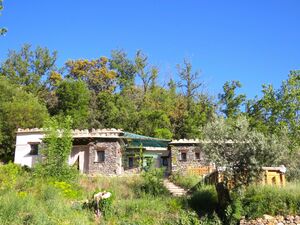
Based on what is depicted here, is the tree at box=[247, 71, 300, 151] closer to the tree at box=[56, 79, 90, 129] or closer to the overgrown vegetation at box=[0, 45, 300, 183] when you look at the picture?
the overgrown vegetation at box=[0, 45, 300, 183]

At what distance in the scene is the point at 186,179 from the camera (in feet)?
81.5

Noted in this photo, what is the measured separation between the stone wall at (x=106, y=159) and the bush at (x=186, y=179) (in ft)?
15.5

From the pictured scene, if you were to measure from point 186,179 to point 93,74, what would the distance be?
2607 cm

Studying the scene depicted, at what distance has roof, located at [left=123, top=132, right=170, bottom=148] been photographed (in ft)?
100

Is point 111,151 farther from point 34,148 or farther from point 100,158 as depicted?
point 34,148

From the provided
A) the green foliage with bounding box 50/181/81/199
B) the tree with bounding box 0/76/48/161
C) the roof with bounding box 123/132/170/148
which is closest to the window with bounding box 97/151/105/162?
the roof with bounding box 123/132/170/148

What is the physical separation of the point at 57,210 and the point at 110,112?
24930mm

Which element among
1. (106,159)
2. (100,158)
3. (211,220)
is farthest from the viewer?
(100,158)

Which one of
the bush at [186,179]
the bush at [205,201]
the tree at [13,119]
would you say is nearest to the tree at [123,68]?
the tree at [13,119]

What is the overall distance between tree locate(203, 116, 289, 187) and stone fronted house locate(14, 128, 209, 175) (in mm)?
10849

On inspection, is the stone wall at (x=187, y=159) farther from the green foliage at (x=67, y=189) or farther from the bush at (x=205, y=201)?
the bush at (x=205, y=201)

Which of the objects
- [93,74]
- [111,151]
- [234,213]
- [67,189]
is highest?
[93,74]

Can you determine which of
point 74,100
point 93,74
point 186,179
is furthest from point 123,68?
point 186,179

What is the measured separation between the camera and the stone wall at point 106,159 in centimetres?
2848
